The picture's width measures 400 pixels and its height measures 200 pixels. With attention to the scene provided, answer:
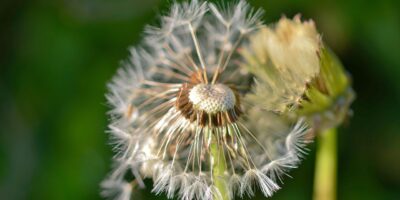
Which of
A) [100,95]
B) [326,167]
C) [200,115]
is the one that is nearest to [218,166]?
[200,115]

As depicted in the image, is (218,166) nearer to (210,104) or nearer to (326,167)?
(210,104)

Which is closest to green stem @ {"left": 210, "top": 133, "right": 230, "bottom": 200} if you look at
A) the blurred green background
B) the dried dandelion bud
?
the dried dandelion bud

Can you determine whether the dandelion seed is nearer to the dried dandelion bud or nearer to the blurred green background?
the dried dandelion bud

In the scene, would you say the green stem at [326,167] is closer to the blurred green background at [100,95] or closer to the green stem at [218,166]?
the green stem at [218,166]

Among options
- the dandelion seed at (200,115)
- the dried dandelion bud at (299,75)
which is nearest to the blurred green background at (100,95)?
the dandelion seed at (200,115)

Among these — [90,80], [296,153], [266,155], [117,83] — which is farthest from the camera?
[90,80]

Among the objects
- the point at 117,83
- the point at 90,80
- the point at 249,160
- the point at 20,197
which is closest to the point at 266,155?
the point at 249,160

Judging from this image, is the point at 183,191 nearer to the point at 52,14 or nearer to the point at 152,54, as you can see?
the point at 152,54
